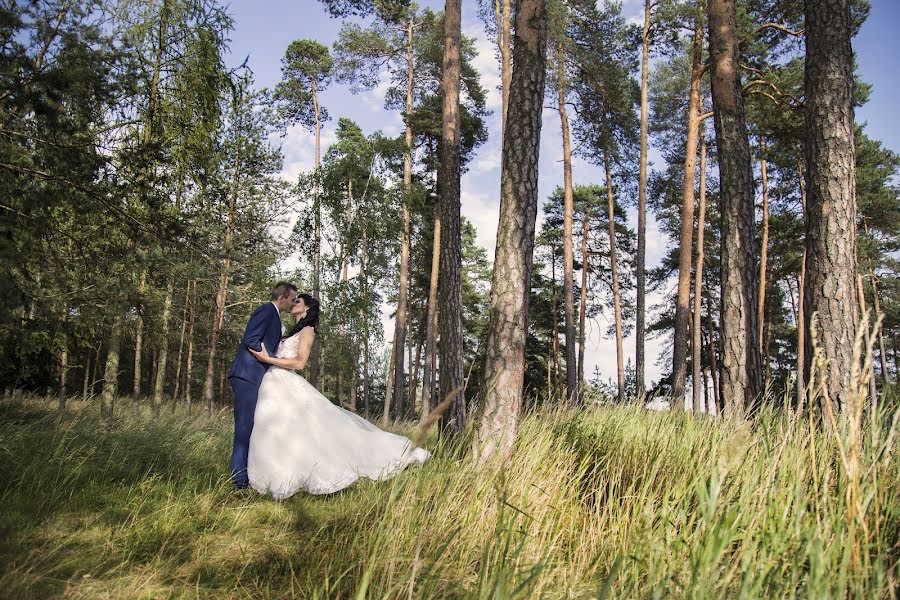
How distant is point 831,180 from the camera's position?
17.0 ft

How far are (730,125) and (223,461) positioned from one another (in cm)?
716

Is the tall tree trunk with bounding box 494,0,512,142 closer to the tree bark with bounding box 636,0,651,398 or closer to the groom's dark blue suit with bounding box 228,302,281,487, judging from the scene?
the tree bark with bounding box 636,0,651,398

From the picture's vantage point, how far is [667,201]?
75.7 ft

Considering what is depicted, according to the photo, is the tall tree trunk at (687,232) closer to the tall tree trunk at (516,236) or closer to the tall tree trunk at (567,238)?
the tall tree trunk at (567,238)

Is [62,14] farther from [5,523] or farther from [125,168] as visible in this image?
[5,523]

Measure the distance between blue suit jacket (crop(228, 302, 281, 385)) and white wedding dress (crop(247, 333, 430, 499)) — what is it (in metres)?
0.11

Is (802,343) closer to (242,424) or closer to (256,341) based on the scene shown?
(256,341)

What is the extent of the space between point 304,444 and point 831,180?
5.56 metres

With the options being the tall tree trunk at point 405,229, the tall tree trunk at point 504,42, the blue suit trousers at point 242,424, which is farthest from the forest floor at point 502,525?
the tall tree trunk at point 405,229

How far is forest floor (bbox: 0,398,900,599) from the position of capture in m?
2.01

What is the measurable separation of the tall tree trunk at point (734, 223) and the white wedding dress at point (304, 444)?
3.56 metres

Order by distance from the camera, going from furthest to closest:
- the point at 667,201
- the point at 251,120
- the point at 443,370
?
1. the point at 667,201
2. the point at 251,120
3. the point at 443,370

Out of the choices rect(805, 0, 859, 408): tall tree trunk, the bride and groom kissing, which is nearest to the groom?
the bride and groom kissing

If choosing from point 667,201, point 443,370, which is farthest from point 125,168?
point 667,201
